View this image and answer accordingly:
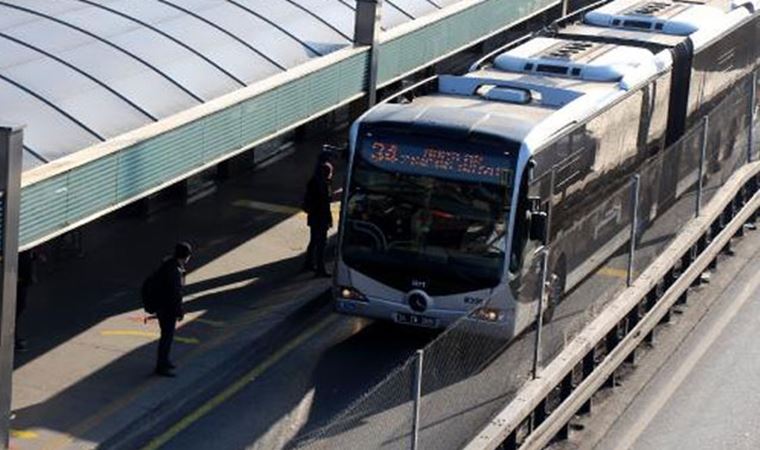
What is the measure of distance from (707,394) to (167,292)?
562cm

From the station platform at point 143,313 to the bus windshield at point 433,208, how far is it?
1958 millimetres

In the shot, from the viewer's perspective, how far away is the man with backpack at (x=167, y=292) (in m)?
18.4

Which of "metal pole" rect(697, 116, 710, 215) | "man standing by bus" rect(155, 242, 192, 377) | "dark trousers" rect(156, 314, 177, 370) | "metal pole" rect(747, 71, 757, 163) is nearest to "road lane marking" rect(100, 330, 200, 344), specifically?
"dark trousers" rect(156, 314, 177, 370)

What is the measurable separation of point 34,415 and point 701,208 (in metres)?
9.32

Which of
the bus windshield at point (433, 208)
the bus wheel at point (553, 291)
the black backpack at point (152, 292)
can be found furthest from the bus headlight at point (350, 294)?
the bus wheel at point (553, 291)

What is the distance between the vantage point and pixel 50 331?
798 inches

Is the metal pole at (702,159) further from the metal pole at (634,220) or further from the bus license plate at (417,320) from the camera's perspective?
the bus license plate at (417,320)

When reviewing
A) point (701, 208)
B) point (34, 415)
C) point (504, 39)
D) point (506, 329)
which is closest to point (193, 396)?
point (34, 415)

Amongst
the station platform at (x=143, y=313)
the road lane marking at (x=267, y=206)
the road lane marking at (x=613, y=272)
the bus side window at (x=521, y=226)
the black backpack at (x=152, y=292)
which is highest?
the bus side window at (x=521, y=226)

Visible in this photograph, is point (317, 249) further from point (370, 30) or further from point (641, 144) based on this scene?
point (641, 144)

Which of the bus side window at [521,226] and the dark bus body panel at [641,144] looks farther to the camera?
the bus side window at [521,226]

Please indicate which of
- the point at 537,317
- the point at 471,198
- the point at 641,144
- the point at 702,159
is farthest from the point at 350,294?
the point at 641,144

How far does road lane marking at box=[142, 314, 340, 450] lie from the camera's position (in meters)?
17.7

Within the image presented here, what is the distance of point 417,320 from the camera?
19.8 metres
